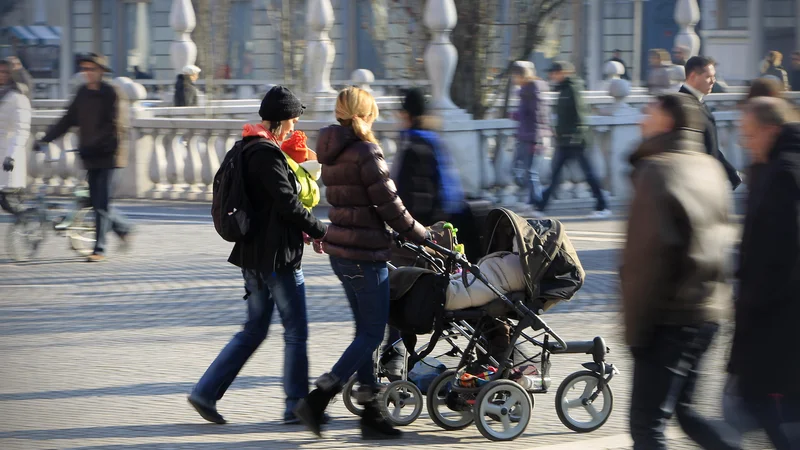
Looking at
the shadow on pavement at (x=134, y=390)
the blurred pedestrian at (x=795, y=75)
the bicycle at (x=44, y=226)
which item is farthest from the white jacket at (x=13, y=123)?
the blurred pedestrian at (x=795, y=75)

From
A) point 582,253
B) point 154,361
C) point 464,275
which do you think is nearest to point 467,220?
point 464,275

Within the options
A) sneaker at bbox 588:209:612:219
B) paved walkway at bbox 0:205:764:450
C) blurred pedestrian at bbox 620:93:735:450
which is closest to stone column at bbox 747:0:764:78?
sneaker at bbox 588:209:612:219

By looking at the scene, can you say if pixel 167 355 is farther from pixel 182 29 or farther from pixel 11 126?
pixel 182 29

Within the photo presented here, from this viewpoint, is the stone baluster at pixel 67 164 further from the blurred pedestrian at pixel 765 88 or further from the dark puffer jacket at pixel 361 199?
the blurred pedestrian at pixel 765 88

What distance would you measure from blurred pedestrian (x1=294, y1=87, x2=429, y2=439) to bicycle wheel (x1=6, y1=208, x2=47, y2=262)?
683 centimetres

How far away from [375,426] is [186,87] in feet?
55.7

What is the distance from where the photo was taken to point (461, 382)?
642 cm

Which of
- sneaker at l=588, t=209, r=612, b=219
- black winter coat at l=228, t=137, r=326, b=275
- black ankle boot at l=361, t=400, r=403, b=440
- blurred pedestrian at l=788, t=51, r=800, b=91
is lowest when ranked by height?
sneaker at l=588, t=209, r=612, b=219

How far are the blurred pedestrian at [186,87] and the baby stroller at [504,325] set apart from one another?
53.3 ft

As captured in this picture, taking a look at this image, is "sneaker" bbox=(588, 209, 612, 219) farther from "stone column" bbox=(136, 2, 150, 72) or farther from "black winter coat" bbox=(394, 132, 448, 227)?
"stone column" bbox=(136, 2, 150, 72)

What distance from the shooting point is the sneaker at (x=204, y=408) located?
6531mm

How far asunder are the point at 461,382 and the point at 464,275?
20.4 inches

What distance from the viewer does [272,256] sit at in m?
6.38

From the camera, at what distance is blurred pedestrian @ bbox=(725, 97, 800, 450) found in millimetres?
4887
